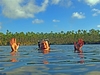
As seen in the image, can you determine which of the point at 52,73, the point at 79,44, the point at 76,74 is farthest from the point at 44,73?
the point at 79,44

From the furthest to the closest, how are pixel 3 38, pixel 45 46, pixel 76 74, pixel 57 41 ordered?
1. pixel 57 41
2. pixel 3 38
3. pixel 45 46
4. pixel 76 74

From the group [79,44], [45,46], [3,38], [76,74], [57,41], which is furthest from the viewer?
[57,41]

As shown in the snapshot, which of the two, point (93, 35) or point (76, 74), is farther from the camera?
point (93, 35)

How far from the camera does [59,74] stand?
9.10 meters

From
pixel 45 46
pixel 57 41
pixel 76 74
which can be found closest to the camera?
pixel 76 74

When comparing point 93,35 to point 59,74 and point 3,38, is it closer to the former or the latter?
point 3,38

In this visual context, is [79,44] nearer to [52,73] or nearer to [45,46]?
[45,46]

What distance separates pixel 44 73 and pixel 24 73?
28.0 inches

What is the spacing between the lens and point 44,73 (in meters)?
9.35

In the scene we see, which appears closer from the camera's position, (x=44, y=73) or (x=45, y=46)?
(x=44, y=73)

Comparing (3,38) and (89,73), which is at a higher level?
(3,38)

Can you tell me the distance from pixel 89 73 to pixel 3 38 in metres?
175

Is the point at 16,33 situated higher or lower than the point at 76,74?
higher

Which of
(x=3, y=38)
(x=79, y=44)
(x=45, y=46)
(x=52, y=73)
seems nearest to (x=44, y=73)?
(x=52, y=73)
